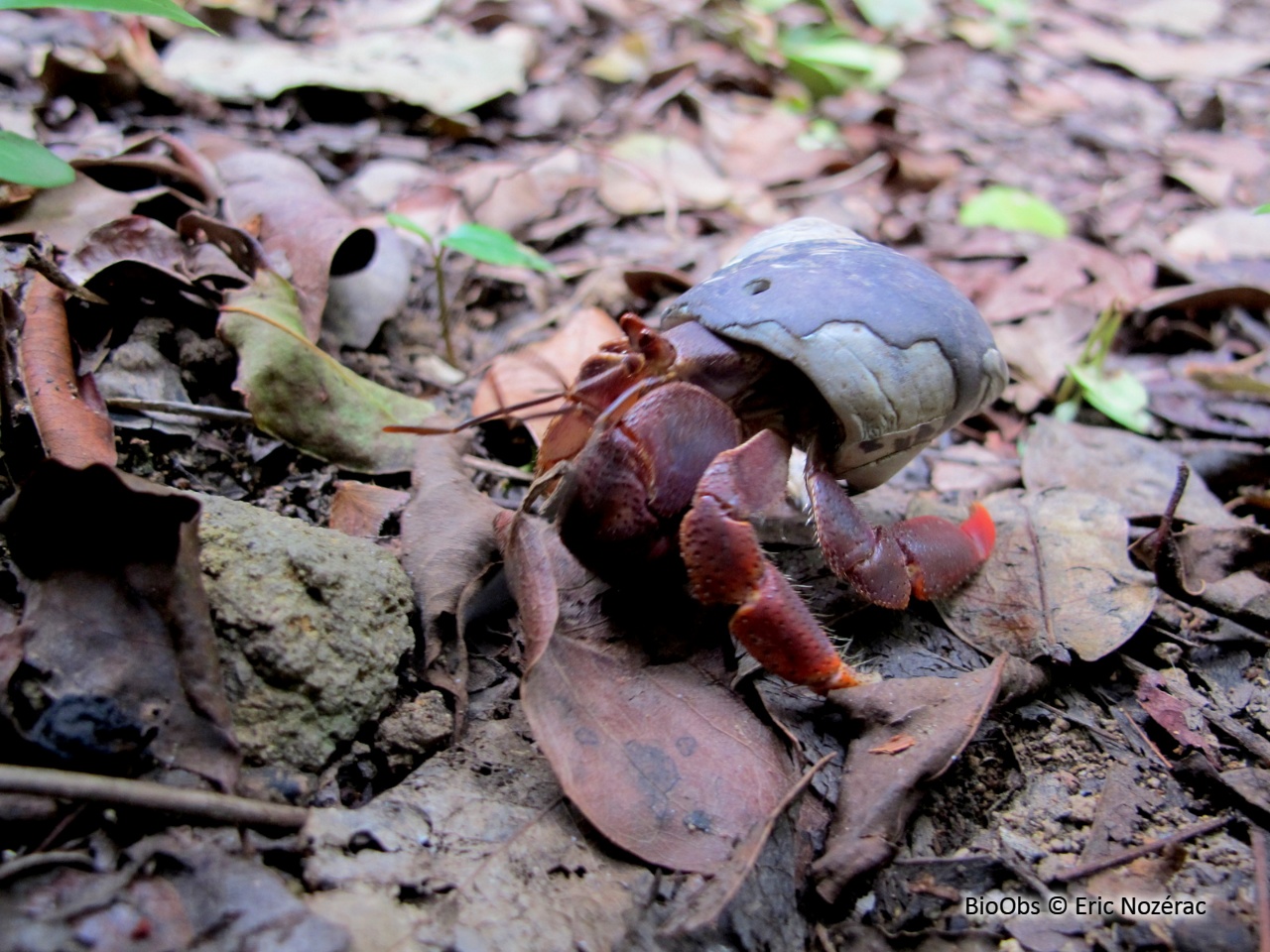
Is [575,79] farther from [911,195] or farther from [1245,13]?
[1245,13]

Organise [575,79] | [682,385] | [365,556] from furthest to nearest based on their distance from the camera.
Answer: [575,79], [682,385], [365,556]

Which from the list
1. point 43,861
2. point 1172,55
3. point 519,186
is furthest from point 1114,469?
point 1172,55

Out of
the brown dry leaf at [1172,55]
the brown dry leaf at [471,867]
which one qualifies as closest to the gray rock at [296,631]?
the brown dry leaf at [471,867]

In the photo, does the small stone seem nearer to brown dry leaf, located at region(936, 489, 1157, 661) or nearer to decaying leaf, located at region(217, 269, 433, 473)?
decaying leaf, located at region(217, 269, 433, 473)

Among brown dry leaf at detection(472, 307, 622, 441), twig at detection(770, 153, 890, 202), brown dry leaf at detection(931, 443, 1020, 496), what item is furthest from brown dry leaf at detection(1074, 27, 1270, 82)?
brown dry leaf at detection(472, 307, 622, 441)

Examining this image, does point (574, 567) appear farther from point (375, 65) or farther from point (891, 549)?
point (375, 65)

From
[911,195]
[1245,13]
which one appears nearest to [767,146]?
[911,195]
